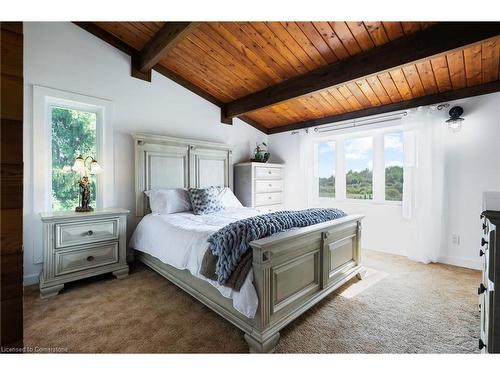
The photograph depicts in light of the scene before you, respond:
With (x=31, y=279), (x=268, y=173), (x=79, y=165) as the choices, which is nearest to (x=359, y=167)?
(x=268, y=173)

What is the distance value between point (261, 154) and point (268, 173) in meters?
0.44

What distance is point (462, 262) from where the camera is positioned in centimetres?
297

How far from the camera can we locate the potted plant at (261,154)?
443cm

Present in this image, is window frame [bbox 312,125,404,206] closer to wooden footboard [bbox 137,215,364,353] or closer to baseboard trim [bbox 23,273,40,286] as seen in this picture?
wooden footboard [bbox 137,215,364,353]

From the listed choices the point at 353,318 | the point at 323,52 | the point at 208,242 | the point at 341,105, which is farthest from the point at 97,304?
the point at 341,105

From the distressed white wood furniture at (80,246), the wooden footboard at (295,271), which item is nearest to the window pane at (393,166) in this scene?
the wooden footboard at (295,271)

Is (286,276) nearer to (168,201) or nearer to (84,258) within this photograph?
(168,201)

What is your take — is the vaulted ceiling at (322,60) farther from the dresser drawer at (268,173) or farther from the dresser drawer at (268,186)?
the dresser drawer at (268,186)

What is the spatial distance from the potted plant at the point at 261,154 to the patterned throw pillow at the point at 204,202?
5.07 ft

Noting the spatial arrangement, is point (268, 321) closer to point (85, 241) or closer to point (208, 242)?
point (208, 242)

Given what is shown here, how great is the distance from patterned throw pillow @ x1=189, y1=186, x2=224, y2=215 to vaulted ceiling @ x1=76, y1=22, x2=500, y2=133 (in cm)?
157

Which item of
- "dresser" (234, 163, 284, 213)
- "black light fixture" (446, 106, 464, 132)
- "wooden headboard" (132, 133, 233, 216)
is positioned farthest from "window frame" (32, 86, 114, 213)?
"black light fixture" (446, 106, 464, 132)

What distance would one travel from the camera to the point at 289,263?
1.69 metres
